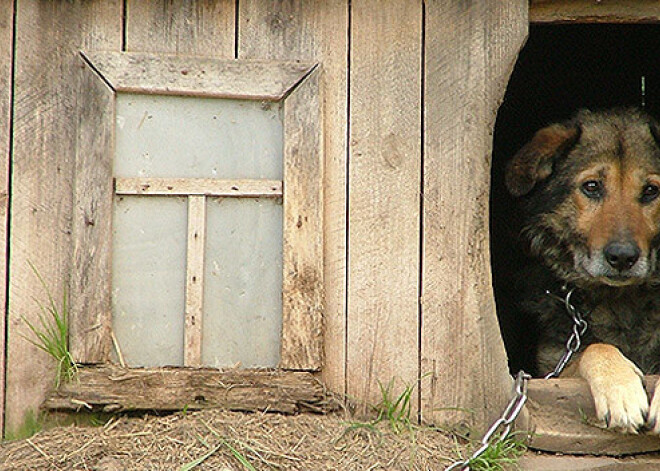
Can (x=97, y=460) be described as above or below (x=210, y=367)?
below

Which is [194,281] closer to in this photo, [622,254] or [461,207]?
[461,207]

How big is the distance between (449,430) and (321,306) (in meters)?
0.72

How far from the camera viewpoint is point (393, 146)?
11.5 ft

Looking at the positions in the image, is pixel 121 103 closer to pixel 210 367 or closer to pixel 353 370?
pixel 210 367

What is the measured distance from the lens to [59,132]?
338cm

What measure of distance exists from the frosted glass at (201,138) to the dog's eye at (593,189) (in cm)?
163

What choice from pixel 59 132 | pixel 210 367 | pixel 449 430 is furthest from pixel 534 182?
pixel 59 132

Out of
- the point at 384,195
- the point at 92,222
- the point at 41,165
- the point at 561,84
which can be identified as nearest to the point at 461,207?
the point at 384,195

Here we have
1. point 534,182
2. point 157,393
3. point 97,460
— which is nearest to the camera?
point 97,460

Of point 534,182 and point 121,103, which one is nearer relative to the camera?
point 121,103

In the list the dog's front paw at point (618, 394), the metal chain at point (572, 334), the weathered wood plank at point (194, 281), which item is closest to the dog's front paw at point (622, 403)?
the dog's front paw at point (618, 394)

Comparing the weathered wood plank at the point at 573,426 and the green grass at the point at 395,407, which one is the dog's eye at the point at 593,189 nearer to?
the weathered wood plank at the point at 573,426

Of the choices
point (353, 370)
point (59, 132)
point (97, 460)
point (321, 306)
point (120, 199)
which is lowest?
point (97, 460)

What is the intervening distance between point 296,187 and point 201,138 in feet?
1.44
